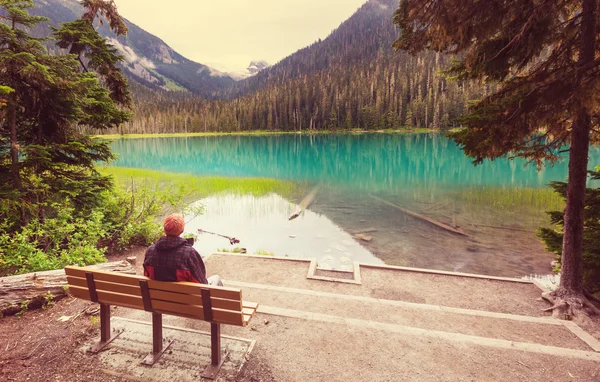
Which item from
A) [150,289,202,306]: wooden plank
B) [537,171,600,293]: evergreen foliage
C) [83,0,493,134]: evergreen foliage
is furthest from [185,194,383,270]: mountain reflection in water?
[83,0,493,134]: evergreen foliage

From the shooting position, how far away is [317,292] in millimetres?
6508

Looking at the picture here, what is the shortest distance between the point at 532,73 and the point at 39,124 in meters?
11.3

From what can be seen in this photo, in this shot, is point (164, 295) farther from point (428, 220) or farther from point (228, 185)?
point (228, 185)

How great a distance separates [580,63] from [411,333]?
5.42 metres

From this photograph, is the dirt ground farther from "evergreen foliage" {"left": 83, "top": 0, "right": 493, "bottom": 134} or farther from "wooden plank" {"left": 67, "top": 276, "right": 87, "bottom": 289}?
"evergreen foliage" {"left": 83, "top": 0, "right": 493, "bottom": 134}

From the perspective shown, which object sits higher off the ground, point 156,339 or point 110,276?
point 110,276

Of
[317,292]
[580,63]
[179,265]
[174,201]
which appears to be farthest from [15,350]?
[580,63]

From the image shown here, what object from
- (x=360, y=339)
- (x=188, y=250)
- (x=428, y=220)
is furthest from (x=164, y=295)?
(x=428, y=220)

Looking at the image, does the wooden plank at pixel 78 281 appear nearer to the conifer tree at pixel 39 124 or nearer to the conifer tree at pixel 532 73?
the conifer tree at pixel 39 124

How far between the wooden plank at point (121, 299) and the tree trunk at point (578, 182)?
23.5ft

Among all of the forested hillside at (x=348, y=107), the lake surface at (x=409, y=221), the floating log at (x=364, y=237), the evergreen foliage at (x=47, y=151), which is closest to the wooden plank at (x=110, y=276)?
the evergreen foliage at (x=47, y=151)

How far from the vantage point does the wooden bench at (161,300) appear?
3.64 m

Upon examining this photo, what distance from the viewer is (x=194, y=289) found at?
144 inches

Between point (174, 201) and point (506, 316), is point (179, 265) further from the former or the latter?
point (174, 201)
